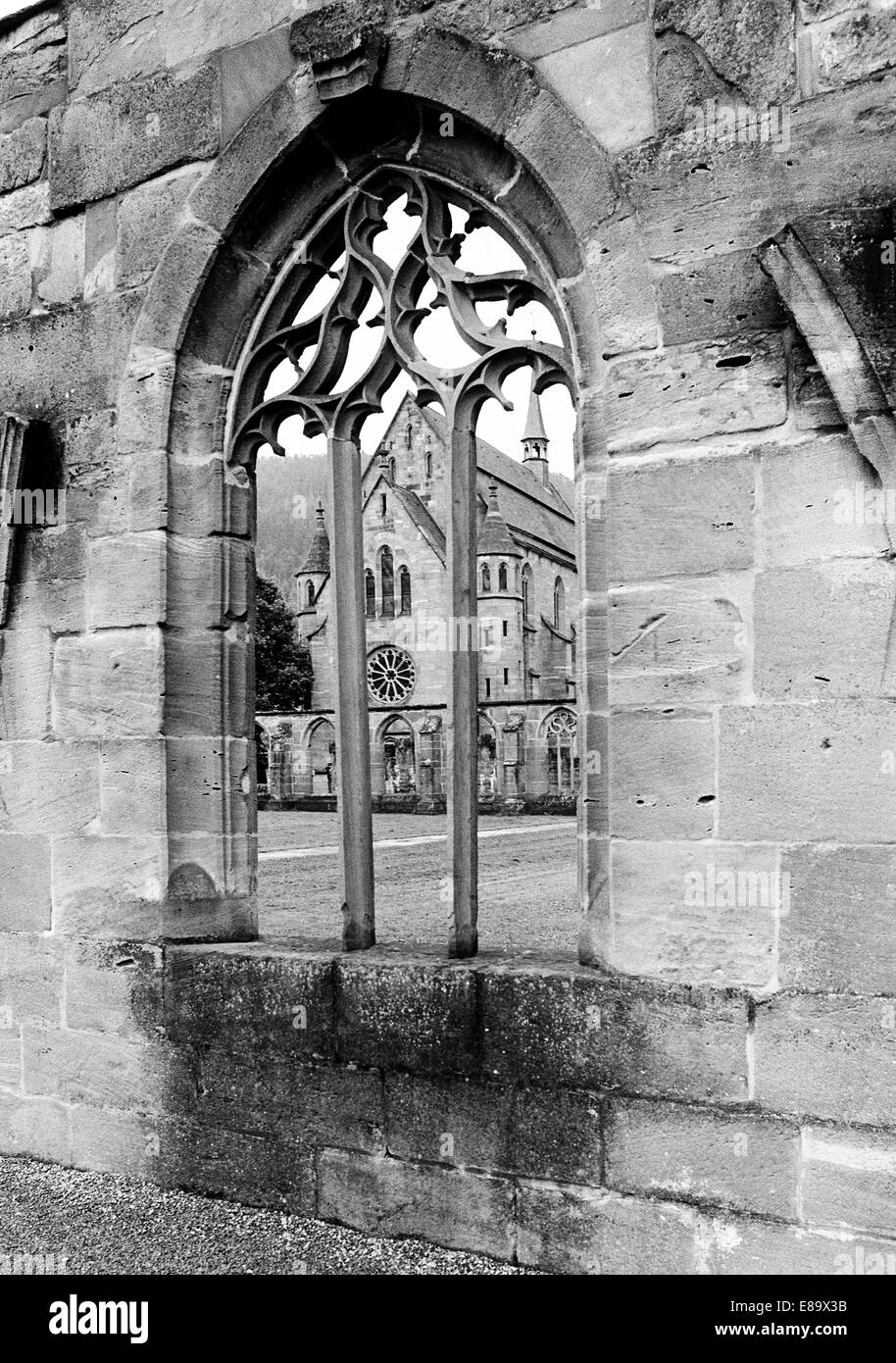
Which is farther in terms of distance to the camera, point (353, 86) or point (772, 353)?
point (353, 86)

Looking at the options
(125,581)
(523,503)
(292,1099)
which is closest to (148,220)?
(125,581)

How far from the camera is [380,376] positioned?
11.1ft

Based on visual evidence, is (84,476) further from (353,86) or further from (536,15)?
(536,15)

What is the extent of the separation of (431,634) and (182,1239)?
108ft

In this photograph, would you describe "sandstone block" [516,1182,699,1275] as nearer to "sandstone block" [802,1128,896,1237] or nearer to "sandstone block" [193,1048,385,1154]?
"sandstone block" [802,1128,896,1237]

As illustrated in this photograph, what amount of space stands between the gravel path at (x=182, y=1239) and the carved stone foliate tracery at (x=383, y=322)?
7.51 feet

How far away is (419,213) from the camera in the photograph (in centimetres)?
341

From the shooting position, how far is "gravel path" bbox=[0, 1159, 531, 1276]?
299 centimetres

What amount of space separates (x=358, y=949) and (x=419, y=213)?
2208 millimetres

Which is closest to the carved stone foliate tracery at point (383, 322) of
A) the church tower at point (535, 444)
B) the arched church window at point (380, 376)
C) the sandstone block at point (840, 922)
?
the arched church window at point (380, 376)

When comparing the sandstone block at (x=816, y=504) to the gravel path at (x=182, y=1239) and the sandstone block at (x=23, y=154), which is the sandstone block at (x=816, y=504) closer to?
the gravel path at (x=182, y=1239)

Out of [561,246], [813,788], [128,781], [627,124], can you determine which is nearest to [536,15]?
[627,124]

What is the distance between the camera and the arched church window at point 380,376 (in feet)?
10.5

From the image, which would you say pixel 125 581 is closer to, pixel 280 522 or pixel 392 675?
pixel 392 675
